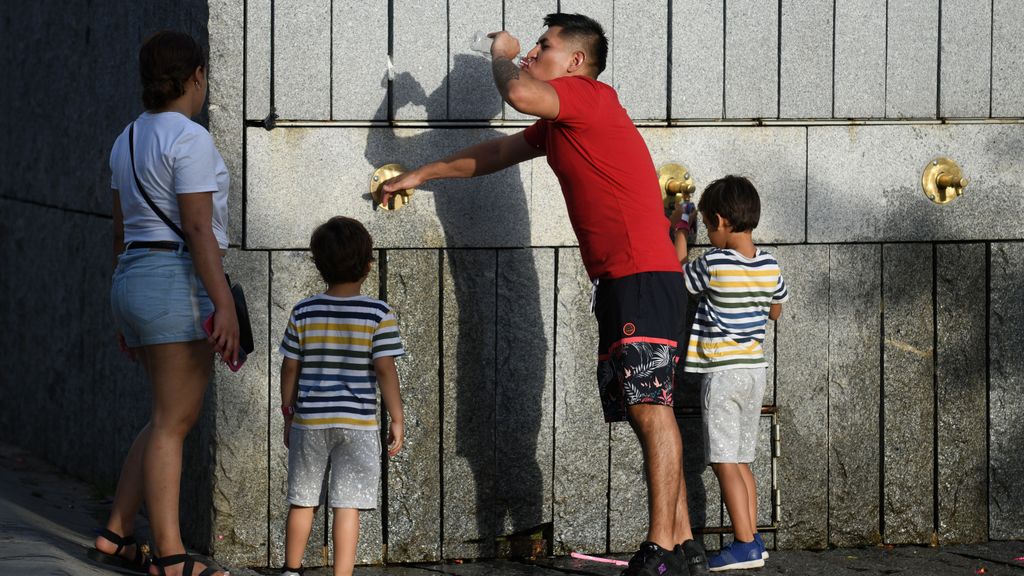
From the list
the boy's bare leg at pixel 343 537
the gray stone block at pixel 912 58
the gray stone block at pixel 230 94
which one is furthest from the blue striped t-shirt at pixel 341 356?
the gray stone block at pixel 912 58

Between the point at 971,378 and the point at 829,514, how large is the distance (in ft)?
2.43

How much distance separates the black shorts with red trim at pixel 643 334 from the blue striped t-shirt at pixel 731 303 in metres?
0.40

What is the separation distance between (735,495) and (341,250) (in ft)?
5.28

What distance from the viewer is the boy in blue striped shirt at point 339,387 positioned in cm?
408

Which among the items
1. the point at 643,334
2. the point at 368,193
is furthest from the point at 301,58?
the point at 643,334

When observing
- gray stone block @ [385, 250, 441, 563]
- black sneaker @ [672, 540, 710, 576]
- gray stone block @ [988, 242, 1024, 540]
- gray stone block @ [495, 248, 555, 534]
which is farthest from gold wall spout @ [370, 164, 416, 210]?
gray stone block @ [988, 242, 1024, 540]

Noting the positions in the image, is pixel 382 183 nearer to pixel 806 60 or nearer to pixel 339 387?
pixel 339 387

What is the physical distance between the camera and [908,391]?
5062mm

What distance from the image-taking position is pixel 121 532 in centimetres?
429

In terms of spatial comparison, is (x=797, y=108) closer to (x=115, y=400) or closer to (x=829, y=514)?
(x=829, y=514)

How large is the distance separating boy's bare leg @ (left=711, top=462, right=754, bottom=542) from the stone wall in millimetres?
271

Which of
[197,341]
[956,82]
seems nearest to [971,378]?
[956,82]

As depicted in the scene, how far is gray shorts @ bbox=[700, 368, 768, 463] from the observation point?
4.68m

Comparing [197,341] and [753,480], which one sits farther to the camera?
[753,480]
